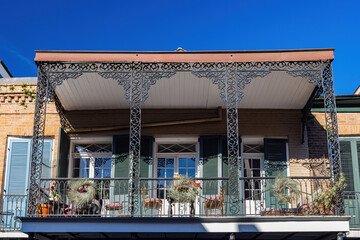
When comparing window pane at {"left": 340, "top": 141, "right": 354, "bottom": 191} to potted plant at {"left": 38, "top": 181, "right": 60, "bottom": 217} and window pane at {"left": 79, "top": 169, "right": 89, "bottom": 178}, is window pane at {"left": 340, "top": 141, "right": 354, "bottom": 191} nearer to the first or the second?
Result: window pane at {"left": 79, "top": 169, "right": 89, "bottom": 178}

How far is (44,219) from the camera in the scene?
424 inches

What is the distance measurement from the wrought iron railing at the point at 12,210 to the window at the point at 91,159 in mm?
1526

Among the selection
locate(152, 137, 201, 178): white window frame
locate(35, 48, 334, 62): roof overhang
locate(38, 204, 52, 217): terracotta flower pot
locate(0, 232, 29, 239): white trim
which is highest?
locate(35, 48, 334, 62): roof overhang

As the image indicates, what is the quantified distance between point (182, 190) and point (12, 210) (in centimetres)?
455

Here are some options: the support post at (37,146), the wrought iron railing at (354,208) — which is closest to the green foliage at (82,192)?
the support post at (37,146)

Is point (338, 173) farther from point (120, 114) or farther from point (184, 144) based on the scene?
point (120, 114)

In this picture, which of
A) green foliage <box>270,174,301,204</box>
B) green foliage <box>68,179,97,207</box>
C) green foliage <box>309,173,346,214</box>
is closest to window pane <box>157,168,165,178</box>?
green foliage <box>68,179,97,207</box>

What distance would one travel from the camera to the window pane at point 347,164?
Result: 43.0 ft

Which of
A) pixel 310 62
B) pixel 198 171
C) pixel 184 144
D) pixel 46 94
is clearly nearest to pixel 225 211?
pixel 198 171

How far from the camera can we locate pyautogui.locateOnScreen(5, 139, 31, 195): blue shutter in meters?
13.2

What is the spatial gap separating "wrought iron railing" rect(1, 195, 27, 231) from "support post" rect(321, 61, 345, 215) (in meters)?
7.28

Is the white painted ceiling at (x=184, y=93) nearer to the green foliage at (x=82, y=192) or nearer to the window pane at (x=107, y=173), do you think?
the window pane at (x=107, y=173)

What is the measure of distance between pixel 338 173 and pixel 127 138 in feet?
17.9

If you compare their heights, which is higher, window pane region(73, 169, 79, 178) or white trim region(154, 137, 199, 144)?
white trim region(154, 137, 199, 144)
